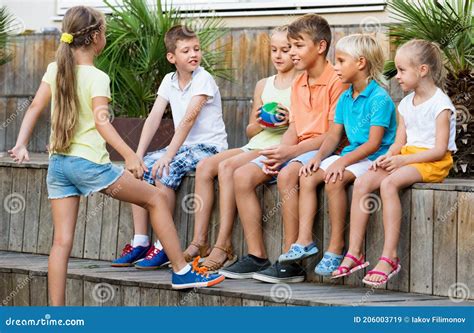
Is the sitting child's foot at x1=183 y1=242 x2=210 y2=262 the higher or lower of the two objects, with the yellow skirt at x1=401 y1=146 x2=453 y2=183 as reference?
lower

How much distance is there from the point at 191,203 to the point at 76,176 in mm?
1193

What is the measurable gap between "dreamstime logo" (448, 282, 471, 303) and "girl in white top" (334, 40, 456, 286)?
28cm

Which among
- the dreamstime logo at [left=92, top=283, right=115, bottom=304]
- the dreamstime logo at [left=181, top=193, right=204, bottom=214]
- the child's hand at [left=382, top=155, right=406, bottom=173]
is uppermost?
the child's hand at [left=382, top=155, right=406, bottom=173]

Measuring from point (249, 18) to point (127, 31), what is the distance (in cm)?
111

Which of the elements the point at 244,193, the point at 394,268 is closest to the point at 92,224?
the point at 244,193

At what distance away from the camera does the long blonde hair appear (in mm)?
5715

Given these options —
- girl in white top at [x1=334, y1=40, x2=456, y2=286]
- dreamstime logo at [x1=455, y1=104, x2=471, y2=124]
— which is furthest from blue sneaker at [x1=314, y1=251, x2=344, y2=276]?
dreamstime logo at [x1=455, y1=104, x2=471, y2=124]

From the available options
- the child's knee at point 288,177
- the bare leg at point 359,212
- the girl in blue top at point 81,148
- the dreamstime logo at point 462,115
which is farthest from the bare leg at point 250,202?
the dreamstime logo at point 462,115

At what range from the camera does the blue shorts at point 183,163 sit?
680cm

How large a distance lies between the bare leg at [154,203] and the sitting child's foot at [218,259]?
0.54 metres

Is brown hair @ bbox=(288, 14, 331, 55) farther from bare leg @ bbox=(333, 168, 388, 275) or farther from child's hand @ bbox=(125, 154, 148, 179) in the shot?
child's hand @ bbox=(125, 154, 148, 179)

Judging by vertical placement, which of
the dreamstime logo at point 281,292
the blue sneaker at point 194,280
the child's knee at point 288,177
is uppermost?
the child's knee at point 288,177

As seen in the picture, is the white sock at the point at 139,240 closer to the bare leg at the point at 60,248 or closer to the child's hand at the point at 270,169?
the child's hand at the point at 270,169

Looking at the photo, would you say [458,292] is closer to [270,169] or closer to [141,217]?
[270,169]
